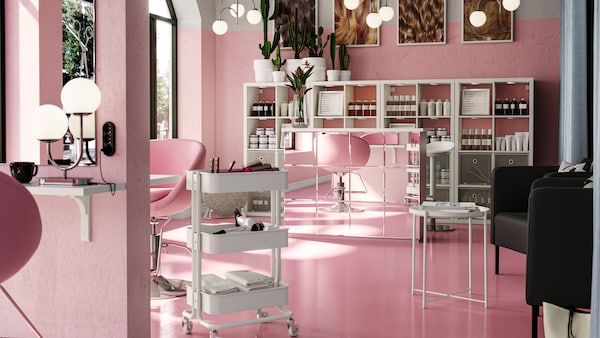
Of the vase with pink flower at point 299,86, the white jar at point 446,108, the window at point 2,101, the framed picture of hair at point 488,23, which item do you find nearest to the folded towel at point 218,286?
the window at point 2,101

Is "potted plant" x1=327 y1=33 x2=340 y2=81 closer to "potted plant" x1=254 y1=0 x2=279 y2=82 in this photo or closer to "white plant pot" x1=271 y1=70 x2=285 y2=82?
"white plant pot" x1=271 y1=70 x2=285 y2=82

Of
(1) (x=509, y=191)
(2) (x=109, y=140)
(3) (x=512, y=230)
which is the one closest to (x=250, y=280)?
(2) (x=109, y=140)

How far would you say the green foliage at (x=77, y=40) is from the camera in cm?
361

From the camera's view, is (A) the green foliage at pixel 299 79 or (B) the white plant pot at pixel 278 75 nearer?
(A) the green foliage at pixel 299 79

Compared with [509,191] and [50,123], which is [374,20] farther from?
[50,123]

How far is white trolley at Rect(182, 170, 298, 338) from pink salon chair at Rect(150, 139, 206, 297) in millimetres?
1040

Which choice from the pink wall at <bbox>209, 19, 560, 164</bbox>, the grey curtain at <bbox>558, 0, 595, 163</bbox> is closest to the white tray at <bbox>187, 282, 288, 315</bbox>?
the grey curtain at <bbox>558, 0, 595, 163</bbox>

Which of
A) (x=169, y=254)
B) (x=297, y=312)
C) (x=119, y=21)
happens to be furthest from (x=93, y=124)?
(x=169, y=254)

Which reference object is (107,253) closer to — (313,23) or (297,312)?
(297,312)

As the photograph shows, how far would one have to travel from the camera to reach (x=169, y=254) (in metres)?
6.52

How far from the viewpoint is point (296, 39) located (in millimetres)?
9234

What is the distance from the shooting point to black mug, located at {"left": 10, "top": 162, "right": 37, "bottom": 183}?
353 cm

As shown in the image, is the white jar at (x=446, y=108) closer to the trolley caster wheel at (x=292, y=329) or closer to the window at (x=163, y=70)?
the window at (x=163, y=70)

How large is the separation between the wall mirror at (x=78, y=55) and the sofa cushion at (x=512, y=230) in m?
2.97
